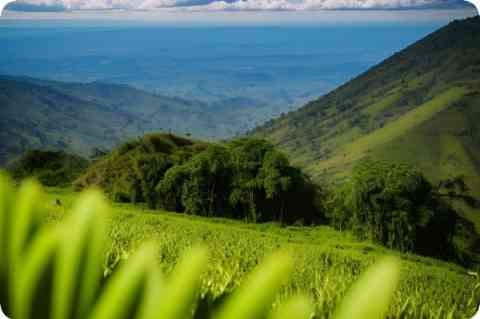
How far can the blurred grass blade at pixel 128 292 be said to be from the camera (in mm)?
197

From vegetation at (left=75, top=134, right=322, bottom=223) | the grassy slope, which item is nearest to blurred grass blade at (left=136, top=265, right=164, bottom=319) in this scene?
vegetation at (left=75, top=134, right=322, bottom=223)

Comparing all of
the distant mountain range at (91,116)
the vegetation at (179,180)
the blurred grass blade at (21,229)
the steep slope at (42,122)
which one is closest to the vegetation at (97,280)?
the blurred grass blade at (21,229)

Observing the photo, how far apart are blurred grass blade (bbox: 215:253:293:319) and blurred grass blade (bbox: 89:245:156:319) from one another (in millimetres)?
45

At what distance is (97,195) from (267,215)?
2763 mm

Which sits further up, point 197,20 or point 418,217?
point 197,20

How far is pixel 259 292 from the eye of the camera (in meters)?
0.18

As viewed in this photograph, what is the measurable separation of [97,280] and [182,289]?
0.08m

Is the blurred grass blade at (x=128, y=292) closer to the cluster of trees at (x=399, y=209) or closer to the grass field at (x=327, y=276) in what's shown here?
the grass field at (x=327, y=276)

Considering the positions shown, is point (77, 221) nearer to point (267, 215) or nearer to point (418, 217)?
point (418, 217)

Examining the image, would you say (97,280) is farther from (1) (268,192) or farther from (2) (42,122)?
(2) (42,122)

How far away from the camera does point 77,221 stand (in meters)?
0.22

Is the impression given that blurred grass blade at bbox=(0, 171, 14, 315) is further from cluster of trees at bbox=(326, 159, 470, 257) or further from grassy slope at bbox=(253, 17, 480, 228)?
grassy slope at bbox=(253, 17, 480, 228)

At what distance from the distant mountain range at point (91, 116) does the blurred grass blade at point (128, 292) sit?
823 millimetres

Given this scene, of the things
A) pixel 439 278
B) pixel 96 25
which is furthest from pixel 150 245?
pixel 96 25
